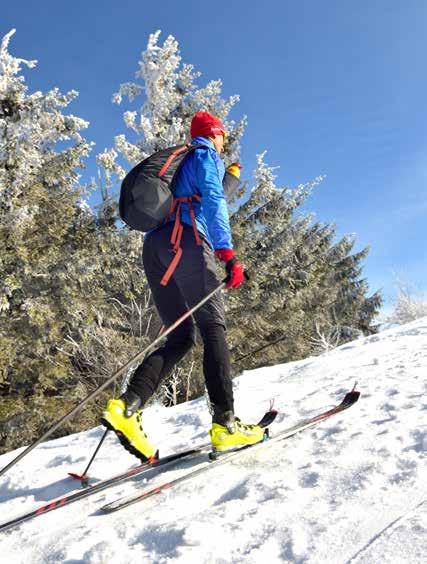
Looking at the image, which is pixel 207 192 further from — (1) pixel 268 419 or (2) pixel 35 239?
(2) pixel 35 239

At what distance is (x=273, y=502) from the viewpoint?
191cm

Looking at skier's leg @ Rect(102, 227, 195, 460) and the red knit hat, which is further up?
the red knit hat

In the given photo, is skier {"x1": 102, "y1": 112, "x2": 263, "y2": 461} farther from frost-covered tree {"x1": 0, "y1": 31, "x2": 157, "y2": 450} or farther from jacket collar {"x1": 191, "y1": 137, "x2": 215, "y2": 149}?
frost-covered tree {"x1": 0, "y1": 31, "x2": 157, "y2": 450}

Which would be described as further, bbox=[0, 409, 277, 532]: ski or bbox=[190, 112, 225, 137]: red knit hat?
bbox=[190, 112, 225, 137]: red knit hat

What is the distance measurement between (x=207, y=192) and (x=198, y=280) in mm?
577

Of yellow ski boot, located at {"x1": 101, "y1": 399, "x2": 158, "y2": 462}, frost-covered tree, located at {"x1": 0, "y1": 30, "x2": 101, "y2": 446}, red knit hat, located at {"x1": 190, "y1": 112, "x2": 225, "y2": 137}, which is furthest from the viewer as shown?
frost-covered tree, located at {"x1": 0, "y1": 30, "x2": 101, "y2": 446}

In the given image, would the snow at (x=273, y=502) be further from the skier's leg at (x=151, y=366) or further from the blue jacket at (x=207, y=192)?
the blue jacket at (x=207, y=192)

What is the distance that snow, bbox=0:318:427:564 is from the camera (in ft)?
5.03

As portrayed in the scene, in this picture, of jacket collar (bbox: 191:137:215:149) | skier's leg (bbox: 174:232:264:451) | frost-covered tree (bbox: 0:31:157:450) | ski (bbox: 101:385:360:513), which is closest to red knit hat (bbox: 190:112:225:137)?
jacket collar (bbox: 191:137:215:149)

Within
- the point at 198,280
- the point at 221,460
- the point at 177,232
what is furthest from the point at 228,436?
the point at 177,232

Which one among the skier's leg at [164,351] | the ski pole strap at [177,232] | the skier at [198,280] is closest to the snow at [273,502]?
the skier at [198,280]

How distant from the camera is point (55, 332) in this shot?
33.9 ft

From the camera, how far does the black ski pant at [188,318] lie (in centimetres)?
272

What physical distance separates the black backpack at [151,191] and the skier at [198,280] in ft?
0.25
